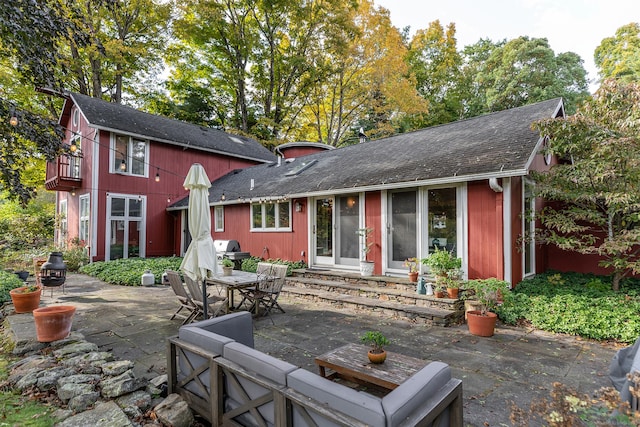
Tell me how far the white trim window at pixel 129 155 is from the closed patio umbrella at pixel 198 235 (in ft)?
31.8

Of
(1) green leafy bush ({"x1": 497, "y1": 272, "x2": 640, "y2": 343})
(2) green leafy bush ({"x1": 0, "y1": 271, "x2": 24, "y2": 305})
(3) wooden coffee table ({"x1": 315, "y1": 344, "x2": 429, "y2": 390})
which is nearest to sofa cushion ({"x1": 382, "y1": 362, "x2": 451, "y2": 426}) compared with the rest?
(3) wooden coffee table ({"x1": 315, "y1": 344, "x2": 429, "y2": 390})

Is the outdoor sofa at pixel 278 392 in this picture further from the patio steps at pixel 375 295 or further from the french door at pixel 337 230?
the french door at pixel 337 230

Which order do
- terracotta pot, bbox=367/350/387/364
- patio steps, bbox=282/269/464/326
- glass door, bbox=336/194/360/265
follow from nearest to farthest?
terracotta pot, bbox=367/350/387/364 < patio steps, bbox=282/269/464/326 < glass door, bbox=336/194/360/265

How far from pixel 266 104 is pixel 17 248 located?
17001 mm

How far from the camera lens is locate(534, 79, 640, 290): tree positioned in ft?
17.8

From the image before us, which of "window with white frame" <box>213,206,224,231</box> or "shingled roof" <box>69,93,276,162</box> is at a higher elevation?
"shingled roof" <box>69,93,276,162</box>

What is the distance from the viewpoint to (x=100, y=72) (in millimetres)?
19344

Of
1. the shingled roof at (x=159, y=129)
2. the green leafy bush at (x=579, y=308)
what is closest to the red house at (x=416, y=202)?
the green leafy bush at (x=579, y=308)

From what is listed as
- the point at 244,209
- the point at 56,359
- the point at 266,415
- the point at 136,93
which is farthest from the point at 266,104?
the point at 266,415

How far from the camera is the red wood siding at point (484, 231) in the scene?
20.9 ft

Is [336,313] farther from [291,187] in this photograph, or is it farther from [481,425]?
[291,187]

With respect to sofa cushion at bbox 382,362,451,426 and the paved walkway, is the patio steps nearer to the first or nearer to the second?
the paved walkway

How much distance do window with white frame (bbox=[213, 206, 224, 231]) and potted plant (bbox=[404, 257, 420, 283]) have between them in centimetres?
845

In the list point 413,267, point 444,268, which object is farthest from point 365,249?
point 444,268
